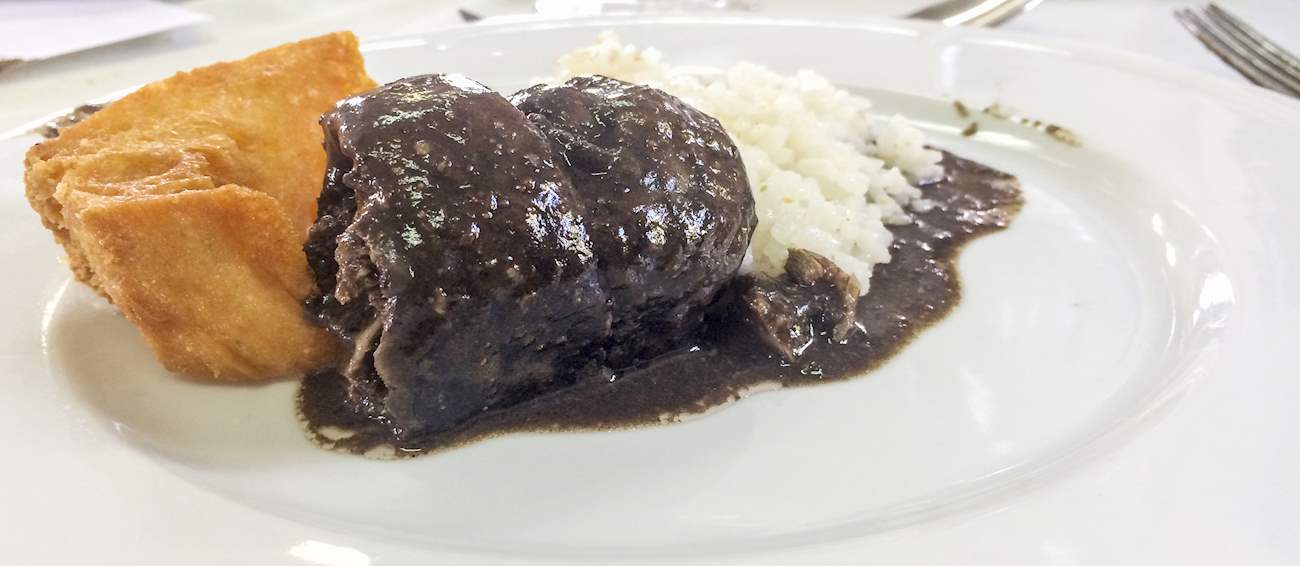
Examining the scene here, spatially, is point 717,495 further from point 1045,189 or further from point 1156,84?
point 1156,84

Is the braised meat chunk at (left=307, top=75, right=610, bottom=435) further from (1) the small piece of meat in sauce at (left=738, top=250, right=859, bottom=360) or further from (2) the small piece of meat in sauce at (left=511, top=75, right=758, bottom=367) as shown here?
(1) the small piece of meat in sauce at (left=738, top=250, right=859, bottom=360)

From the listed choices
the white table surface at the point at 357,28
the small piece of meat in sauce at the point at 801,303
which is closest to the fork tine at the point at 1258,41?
the white table surface at the point at 357,28

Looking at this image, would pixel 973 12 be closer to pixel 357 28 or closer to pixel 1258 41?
pixel 1258 41

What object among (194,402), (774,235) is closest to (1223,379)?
(774,235)

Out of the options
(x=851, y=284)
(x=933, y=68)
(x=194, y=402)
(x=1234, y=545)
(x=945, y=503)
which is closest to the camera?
(x=1234, y=545)

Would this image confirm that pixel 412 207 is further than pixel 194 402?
No

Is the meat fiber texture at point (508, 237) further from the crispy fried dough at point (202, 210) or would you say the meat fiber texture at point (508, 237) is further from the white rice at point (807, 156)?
the white rice at point (807, 156)
